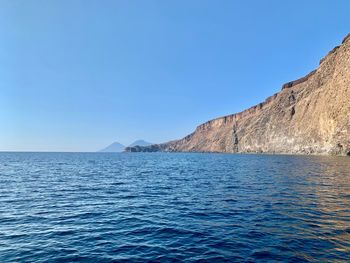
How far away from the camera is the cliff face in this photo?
300ft

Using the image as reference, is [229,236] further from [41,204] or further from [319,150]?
[319,150]

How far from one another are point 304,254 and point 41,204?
775 inches

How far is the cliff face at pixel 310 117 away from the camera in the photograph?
91.5 m

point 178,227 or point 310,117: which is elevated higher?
point 310,117

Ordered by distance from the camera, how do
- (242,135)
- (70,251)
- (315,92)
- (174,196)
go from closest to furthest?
(70,251)
(174,196)
(315,92)
(242,135)

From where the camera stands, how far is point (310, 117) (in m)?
116

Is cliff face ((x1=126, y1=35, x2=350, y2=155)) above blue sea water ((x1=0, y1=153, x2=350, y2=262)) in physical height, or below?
above

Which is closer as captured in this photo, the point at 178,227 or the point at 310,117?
the point at 178,227

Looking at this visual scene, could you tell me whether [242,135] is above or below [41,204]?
above

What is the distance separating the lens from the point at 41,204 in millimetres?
22234

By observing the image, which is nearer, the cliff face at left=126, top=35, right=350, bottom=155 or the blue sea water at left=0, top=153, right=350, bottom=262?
the blue sea water at left=0, top=153, right=350, bottom=262

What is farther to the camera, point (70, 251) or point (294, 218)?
point (294, 218)

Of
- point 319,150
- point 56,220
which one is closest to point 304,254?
point 56,220

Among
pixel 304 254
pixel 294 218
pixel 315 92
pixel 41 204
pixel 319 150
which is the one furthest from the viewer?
pixel 315 92
